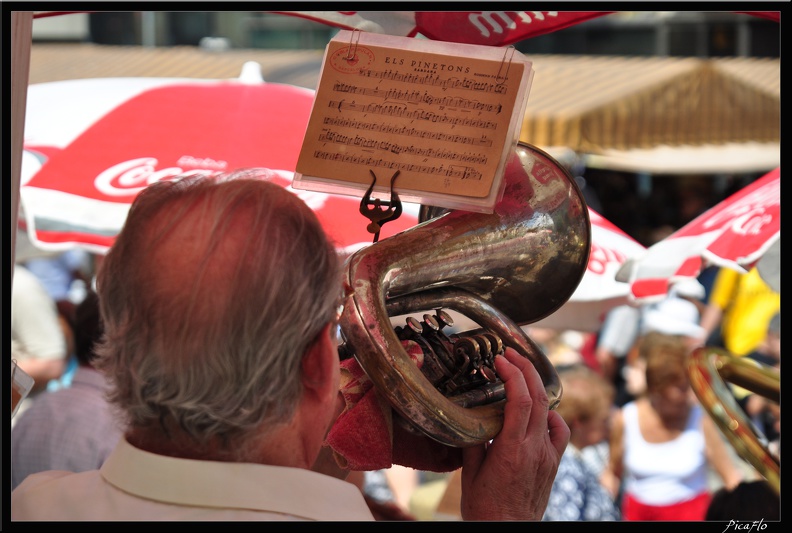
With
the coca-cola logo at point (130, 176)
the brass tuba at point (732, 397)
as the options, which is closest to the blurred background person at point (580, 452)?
the brass tuba at point (732, 397)

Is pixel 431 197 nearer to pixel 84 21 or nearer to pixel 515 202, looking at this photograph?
pixel 515 202

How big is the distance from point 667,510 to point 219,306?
3.54m

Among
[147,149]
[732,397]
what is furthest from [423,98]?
[147,149]

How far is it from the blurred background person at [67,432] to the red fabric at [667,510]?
2.27m

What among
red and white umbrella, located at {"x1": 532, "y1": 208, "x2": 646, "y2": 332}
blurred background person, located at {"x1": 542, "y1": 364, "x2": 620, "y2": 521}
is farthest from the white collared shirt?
blurred background person, located at {"x1": 542, "y1": 364, "x2": 620, "y2": 521}

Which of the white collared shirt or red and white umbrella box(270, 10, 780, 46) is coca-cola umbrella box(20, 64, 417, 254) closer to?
red and white umbrella box(270, 10, 780, 46)

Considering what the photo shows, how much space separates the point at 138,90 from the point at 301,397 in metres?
2.29

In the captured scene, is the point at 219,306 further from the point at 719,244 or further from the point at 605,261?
the point at 719,244

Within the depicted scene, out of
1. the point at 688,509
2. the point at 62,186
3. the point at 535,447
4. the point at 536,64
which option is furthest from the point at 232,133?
the point at 536,64

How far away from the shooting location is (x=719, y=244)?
304 cm

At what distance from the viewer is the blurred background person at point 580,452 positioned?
3393mm

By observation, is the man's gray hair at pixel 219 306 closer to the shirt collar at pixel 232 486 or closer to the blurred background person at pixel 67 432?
the shirt collar at pixel 232 486

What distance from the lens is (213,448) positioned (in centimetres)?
107

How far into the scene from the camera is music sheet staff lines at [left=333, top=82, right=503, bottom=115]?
1.36m
